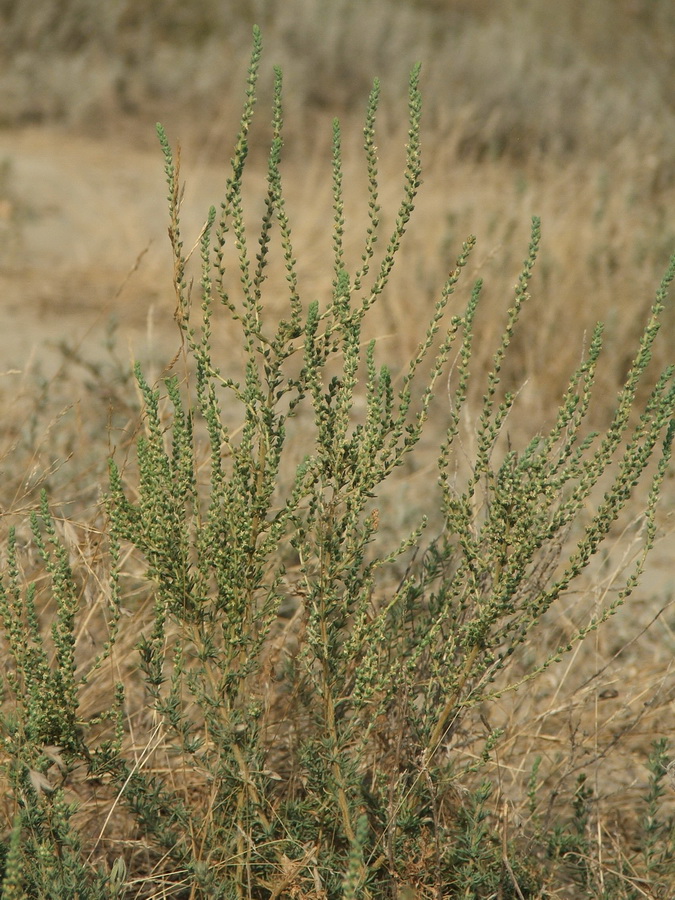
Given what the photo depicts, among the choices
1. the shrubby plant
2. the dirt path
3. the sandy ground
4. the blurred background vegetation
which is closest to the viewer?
the shrubby plant

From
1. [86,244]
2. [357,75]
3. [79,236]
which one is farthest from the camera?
[357,75]

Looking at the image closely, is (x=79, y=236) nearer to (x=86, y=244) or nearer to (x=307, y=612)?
(x=86, y=244)

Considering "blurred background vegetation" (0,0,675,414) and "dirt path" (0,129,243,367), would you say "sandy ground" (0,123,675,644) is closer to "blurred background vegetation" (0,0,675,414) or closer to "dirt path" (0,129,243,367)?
"dirt path" (0,129,243,367)

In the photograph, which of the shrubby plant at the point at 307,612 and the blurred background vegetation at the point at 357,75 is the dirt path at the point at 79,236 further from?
the shrubby plant at the point at 307,612

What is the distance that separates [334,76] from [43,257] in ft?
14.1

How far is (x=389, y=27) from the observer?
1021cm

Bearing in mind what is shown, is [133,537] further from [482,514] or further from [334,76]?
[334,76]

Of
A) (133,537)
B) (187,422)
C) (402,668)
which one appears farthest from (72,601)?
(402,668)

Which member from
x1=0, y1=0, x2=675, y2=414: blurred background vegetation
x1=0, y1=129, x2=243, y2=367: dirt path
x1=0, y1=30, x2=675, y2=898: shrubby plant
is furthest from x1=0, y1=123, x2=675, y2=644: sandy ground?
x1=0, y1=30, x2=675, y2=898: shrubby plant

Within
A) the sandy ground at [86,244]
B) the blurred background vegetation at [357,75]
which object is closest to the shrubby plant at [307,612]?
the sandy ground at [86,244]

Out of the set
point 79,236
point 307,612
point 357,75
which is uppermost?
point 307,612

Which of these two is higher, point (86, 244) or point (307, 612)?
point (307, 612)

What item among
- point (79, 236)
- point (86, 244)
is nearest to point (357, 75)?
point (79, 236)

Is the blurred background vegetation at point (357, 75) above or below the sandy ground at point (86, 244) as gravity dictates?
above
